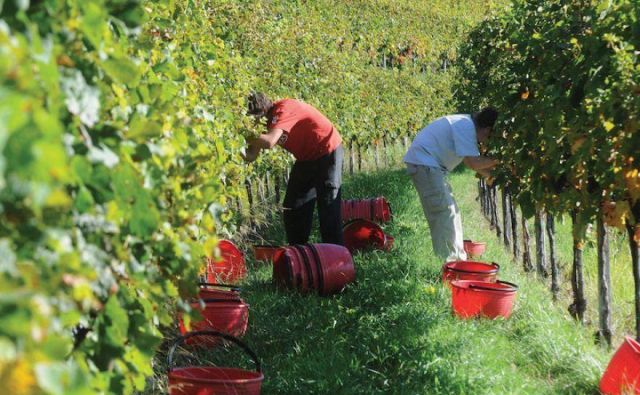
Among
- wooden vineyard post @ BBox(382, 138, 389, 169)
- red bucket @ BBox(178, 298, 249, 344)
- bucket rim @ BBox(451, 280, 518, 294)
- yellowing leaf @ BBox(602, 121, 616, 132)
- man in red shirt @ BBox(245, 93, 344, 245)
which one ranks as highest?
yellowing leaf @ BBox(602, 121, 616, 132)

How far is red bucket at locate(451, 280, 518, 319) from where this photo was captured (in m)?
4.87

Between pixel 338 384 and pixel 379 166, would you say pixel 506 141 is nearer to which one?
pixel 338 384

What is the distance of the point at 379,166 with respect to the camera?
1678 centimetres

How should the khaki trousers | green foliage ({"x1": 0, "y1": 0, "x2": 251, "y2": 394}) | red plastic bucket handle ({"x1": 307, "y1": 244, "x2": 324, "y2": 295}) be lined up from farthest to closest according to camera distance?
the khaki trousers < red plastic bucket handle ({"x1": 307, "y1": 244, "x2": 324, "y2": 295}) < green foliage ({"x1": 0, "y1": 0, "x2": 251, "y2": 394})

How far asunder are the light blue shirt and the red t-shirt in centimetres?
64

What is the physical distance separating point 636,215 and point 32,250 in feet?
12.0

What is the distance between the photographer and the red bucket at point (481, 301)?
4.87m

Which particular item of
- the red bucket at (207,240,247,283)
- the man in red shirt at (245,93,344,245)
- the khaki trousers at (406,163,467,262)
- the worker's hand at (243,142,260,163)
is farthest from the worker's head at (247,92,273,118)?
the khaki trousers at (406,163,467,262)

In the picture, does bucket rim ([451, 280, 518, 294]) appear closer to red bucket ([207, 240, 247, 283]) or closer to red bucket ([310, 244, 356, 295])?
red bucket ([310, 244, 356, 295])

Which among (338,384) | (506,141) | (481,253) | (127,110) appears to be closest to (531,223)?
(481,253)

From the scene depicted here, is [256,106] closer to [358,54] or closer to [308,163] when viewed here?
[308,163]

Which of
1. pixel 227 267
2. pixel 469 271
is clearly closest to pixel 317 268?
pixel 227 267

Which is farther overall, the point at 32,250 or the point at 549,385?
the point at 549,385

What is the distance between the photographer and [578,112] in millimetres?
4273
